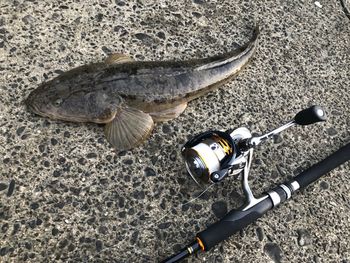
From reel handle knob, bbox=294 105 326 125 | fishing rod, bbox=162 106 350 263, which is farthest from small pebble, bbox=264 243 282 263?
reel handle knob, bbox=294 105 326 125

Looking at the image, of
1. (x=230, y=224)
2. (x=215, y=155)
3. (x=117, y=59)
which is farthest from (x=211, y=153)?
(x=117, y=59)

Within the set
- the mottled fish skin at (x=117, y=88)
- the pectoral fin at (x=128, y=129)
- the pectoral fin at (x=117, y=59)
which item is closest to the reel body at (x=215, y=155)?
the pectoral fin at (x=128, y=129)

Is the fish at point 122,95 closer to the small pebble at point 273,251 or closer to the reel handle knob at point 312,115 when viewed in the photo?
the reel handle knob at point 312,115

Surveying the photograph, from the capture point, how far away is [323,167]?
280cm

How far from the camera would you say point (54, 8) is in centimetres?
321

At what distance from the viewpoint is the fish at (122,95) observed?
2.67 m

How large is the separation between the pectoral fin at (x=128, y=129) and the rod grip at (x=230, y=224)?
753 millimetres

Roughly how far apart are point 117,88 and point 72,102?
0.31 meters

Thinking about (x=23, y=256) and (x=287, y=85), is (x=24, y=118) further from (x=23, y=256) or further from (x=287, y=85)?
(x=287, y=85)

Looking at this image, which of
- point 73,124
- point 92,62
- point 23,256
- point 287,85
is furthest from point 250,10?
point 23,256

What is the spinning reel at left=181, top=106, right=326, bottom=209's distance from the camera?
7.92ft

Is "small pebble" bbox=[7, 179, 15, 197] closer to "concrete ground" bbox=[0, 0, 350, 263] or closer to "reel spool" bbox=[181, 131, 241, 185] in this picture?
"concrete ground" bbox=[0, 0, 350, 263]

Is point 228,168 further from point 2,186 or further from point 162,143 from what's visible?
point 2,186

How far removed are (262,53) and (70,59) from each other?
1592mm
